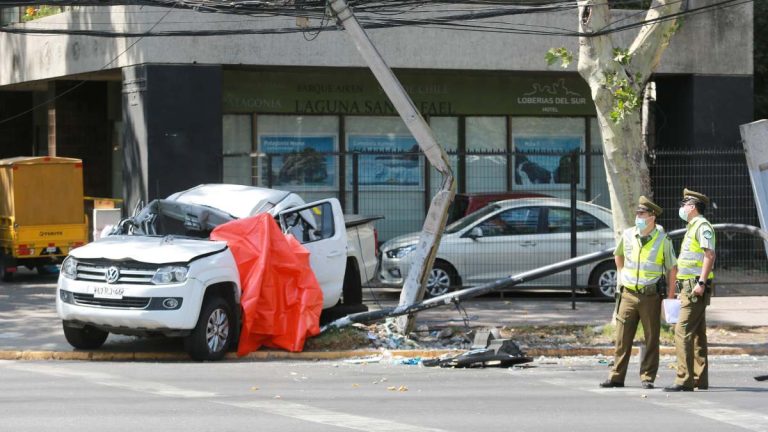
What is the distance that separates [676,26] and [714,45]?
839cm

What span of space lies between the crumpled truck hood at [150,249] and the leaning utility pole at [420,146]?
99.1 inches

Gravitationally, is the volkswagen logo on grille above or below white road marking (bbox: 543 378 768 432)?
above

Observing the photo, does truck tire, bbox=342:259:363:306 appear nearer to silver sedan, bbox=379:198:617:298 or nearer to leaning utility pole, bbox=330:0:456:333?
leaning utility pole, bbox=330:0:456:333

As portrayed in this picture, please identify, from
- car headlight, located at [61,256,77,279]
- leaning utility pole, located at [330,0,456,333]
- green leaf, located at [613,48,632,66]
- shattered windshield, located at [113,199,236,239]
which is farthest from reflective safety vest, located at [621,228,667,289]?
car headlight, located at [61,256,77,279]

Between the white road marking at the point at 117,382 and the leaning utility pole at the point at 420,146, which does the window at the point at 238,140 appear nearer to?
the leaning utility pole at the point at 420,146

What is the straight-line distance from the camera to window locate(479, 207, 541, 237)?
17594 mm

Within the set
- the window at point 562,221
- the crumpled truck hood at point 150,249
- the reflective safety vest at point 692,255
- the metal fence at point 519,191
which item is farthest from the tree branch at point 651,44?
the crumpled truck hood at point 150,249

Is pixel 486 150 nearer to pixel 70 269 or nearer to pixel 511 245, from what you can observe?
pixel 511 245

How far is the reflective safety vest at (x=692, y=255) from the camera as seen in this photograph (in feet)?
34.3

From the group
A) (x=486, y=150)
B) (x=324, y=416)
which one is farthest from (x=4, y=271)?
(x=324, y=416)

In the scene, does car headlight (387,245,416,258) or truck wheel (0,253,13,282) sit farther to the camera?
Answer: truck wheel (0,253,13,282)

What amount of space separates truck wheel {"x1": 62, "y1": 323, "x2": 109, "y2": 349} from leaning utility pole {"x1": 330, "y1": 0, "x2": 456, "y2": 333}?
359 centimetres

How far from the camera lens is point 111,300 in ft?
39.3

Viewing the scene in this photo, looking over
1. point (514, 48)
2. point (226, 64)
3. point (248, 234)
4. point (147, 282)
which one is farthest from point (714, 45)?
point (147, 282)
